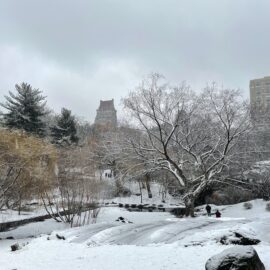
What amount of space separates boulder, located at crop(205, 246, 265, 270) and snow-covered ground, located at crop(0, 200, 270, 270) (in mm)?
1344

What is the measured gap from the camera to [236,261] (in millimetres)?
7586

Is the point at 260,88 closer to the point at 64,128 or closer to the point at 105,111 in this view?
the point at 64,128

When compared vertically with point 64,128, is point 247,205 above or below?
below

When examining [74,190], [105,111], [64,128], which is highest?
[105,111]

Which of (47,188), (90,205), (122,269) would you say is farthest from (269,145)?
(122,269)

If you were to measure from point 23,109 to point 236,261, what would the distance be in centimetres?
3152

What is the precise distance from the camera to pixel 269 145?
29719mm

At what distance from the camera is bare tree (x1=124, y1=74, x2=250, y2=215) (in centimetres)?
2278

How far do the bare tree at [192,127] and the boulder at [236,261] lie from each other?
14.4 m

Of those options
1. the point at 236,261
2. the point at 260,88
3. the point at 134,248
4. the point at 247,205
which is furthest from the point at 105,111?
the point at 236,261

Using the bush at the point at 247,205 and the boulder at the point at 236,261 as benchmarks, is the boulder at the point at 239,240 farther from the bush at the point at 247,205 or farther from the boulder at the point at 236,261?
the bush at the point at 247,205

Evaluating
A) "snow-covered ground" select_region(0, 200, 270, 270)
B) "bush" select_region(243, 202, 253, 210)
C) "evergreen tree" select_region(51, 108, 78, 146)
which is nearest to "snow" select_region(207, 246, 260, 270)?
"snow-covered ground" select_region(0, 200, 270, 270)

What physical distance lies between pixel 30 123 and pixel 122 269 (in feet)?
92.5

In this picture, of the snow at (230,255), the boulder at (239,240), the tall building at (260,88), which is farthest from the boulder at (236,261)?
the tall building at (260,88)
